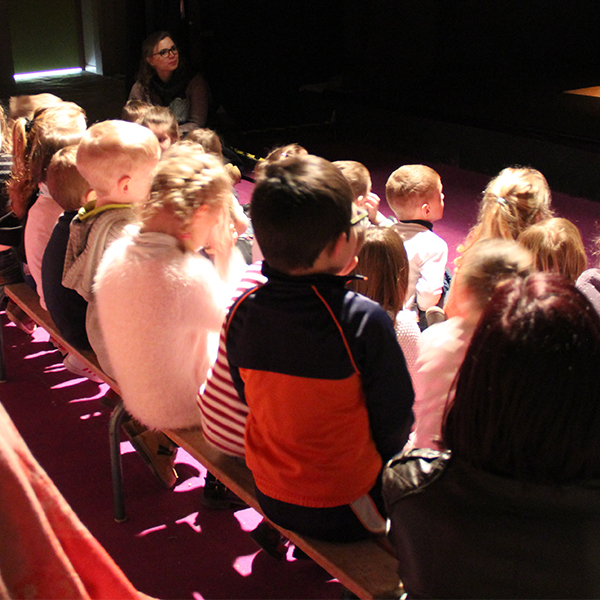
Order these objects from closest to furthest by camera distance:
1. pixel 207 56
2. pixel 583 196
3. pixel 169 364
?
pixel 169 364, pixel 583 196, pixel 207 56

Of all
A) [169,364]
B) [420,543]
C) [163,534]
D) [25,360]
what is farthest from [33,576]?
[25,360]

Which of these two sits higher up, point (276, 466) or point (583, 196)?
point (276, 466)

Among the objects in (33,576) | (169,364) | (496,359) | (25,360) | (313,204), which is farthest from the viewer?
(25,360)

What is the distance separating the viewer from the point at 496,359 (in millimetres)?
978

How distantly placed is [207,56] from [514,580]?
23.2 ft

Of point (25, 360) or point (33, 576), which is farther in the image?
point (25, 360)

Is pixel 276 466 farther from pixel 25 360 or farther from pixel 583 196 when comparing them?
pixel 583 196

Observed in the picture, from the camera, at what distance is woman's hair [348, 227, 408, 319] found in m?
1.89

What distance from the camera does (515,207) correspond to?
239 cm

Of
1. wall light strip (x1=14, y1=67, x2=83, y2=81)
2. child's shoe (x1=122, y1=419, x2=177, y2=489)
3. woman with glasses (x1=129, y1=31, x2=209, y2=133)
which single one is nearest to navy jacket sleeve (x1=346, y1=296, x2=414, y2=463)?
child's shoe (x1=122, y1=419, x2=177, y2=489)

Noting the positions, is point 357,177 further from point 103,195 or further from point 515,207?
point 103,195

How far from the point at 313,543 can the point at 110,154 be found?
1.25 meters

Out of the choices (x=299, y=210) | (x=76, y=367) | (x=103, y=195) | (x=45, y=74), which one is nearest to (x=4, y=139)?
(x=76, y=367)

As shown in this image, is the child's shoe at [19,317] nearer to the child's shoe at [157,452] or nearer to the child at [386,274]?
the child's shoe at [157,452]
